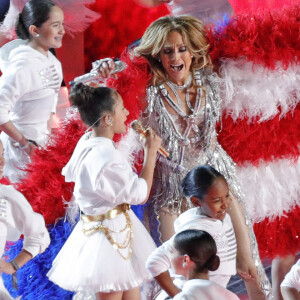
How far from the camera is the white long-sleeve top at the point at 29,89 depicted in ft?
11.7

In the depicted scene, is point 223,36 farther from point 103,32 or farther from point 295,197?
point 103,32

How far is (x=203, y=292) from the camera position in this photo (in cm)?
209

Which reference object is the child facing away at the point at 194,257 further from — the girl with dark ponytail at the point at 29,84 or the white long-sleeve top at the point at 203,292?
the girl with dark ponytail at the point at 29,84

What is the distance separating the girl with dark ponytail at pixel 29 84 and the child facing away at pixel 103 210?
1.00 meters

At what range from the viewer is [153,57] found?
10.1 feet

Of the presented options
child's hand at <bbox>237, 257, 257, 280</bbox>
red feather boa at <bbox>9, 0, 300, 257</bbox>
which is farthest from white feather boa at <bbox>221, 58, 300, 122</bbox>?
child's hand at <bbox>237, 257, 257, 280</bbox>

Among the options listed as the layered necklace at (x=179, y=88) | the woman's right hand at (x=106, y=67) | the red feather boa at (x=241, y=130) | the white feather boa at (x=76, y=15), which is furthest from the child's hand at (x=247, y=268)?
the white feather boa at (x=76, y=15)

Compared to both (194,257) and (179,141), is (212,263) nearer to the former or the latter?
(194,257)

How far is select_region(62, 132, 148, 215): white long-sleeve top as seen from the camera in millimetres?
2486

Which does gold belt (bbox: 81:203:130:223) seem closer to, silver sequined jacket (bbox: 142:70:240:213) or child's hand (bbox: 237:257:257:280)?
silver sequined jacket (bbox: 142:70:240:213)

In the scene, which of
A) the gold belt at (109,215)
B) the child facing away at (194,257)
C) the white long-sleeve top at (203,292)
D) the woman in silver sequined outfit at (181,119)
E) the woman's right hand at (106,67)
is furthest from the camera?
the woman in silver sequined outfit at (181,119)

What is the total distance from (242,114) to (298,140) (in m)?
0.33

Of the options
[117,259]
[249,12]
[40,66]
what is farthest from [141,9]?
[117,259]

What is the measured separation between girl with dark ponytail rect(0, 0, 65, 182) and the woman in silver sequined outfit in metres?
0.80
